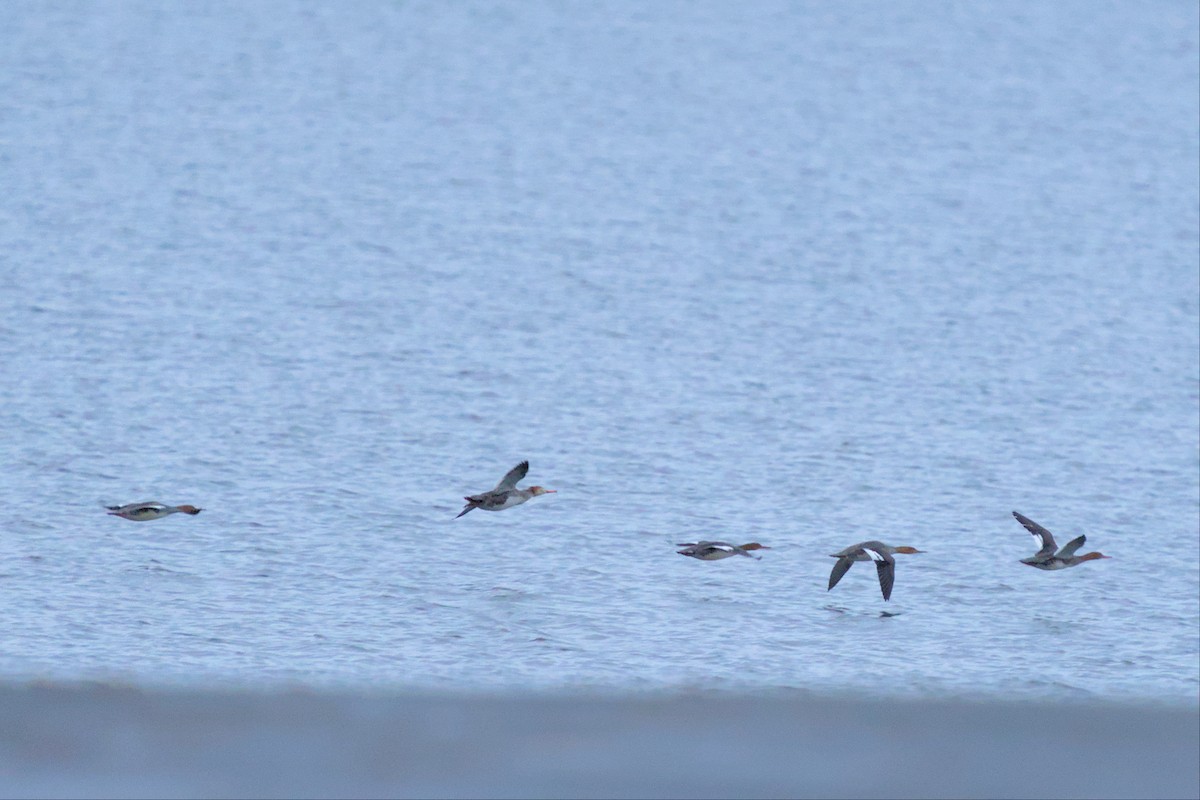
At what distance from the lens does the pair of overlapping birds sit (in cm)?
1164

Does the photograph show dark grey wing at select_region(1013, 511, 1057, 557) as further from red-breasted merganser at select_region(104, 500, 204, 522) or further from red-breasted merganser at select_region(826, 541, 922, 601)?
red-breasted merganser at select_region(104, 500, 204, 522)

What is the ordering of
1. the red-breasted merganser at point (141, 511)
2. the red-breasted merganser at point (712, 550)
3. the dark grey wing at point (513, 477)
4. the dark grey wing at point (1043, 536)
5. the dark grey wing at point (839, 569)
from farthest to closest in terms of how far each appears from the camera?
1. the dark grey wing at point (1043, 536)
2. the red-breasted merganser at point (712, 550)
3. the red-breasted merganser at point (141, 511)
4. the dark grey wing at point (513, 477)
5. the dark grey wing at point (839, 569)

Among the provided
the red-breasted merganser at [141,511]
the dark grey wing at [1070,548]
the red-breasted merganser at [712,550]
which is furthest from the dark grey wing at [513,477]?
the dark grey wing at [1070,548]

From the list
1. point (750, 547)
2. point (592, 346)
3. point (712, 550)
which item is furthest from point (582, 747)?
point (592, 346)

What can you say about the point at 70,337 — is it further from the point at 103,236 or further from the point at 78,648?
the point at 78,648

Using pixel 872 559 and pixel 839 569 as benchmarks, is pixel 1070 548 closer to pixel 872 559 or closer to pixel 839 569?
pixel 872 559

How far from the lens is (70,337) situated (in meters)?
18.5

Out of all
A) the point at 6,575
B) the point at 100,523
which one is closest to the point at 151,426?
the point at 100,523

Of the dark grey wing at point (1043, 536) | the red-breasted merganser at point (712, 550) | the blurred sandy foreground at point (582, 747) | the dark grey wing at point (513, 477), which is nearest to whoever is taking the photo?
the blurred sandy foreground at point (582, 747)

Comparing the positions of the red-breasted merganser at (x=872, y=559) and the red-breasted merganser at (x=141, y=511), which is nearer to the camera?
the red-breasted merganser at (x=872, y=559)

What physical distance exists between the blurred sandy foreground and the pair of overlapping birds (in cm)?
752

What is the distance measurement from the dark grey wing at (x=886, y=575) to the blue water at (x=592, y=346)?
0.32 m

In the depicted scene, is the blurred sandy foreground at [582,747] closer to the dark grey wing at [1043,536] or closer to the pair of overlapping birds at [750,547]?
the pair of overlapping birds at [750,547]

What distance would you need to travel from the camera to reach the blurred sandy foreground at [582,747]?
153 inches
